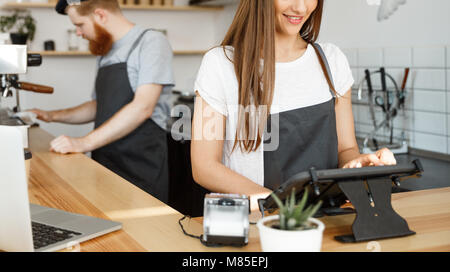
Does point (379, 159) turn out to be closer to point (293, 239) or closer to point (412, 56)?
point (293, 239)

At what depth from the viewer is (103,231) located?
1152mm

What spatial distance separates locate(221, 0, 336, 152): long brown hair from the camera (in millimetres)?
1446

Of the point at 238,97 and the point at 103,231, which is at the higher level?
the point at 238,97

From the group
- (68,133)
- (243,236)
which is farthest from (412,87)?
(68,133)

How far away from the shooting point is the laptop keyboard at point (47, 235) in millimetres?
1073

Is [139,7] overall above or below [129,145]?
above

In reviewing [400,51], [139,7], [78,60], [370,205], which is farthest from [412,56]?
[78,60]

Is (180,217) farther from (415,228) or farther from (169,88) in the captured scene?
(169,88)

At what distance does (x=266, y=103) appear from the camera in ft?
4.87

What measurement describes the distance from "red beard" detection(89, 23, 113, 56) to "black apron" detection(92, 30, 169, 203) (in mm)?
88

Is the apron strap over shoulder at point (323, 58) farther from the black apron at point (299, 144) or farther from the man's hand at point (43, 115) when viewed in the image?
the man's hand at point (43, 115)

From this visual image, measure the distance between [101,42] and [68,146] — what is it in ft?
1.86

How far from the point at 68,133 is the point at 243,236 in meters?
3.61
